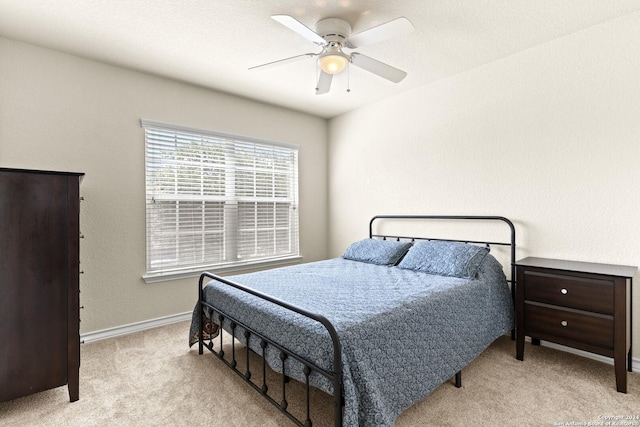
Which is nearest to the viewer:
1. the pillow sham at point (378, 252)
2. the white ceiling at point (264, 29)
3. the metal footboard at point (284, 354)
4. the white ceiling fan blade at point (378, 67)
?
the metal footboard at point (284, 354)

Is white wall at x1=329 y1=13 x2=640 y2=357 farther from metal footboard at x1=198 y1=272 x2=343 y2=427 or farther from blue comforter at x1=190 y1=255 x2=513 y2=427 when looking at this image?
metal footboard at x1=198 y1=272 x2=343 y2=427

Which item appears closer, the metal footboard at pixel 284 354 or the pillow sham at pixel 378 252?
the metal footboard at pixel 284 354

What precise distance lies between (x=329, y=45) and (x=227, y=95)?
1803 millimetres

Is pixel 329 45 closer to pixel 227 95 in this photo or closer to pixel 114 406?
pixel 227 95

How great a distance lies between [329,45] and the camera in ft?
7.38

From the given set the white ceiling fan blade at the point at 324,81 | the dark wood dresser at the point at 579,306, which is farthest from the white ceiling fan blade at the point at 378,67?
the dark wood dresser at the point at 579,306

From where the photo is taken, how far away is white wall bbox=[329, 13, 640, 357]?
7.61ft

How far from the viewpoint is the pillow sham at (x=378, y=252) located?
3.17 metres

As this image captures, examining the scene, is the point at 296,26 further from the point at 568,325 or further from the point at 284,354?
the point at 568,325

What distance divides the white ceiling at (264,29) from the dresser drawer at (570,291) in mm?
1833

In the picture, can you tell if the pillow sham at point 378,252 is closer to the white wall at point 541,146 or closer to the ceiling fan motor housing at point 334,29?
the white wall at point 541,146

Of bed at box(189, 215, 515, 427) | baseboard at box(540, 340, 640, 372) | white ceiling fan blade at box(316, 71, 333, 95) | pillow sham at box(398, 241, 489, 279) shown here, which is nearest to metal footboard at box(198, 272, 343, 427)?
bed at box(189, 215, 515, 427)

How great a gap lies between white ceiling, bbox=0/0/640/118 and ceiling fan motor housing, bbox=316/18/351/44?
0.13ft

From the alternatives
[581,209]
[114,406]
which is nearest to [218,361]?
[114,406]
